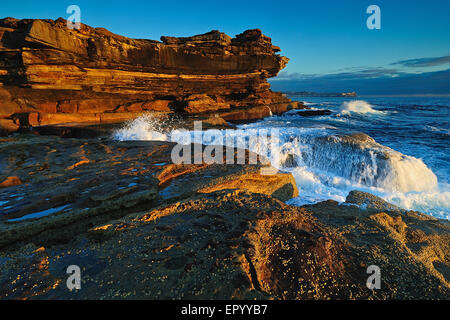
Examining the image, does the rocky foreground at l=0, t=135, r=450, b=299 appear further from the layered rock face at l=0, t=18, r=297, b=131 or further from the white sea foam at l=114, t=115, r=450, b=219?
the layered rock face at l=0, t=18, r=297, b=131

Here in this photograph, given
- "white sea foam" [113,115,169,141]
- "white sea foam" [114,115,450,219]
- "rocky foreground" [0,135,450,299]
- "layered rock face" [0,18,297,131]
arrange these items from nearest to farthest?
1. "rocky foreground" [0,135,450,299]
2. "white sea foam" [114,115,450,219]
3. "white sea foam" [113,115,169,141]
4. "layered rock face" [0,18,297,131]

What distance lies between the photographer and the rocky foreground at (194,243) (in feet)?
5.61

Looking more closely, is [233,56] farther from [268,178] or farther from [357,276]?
[357,276]

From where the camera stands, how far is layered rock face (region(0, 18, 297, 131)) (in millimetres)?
10625

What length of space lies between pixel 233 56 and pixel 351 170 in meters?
14.8

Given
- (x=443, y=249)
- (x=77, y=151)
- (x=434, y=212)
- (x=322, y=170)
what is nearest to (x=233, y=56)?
(x=322, y=170)

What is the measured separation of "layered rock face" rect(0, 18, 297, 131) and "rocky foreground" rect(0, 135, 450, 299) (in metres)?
9.95

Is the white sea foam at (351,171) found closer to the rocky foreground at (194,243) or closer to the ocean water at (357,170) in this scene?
the ocean water at (357,170)

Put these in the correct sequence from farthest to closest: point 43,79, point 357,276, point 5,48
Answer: point 43,79
point 5,48
point 357,276

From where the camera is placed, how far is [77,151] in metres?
6.04

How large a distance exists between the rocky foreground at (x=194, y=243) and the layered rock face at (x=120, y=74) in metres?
9.95

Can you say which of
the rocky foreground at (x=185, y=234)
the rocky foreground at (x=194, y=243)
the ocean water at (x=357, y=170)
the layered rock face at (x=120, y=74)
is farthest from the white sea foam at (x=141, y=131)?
→ the rocky foreground at (x=194, y=243)

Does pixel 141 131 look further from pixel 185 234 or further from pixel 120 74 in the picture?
pixel 185 234

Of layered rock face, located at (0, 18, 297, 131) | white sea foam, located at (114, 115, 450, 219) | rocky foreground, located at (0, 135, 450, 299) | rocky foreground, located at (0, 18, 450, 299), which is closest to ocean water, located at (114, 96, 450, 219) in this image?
white sea foam, located at (114, 115, 450, 219)
